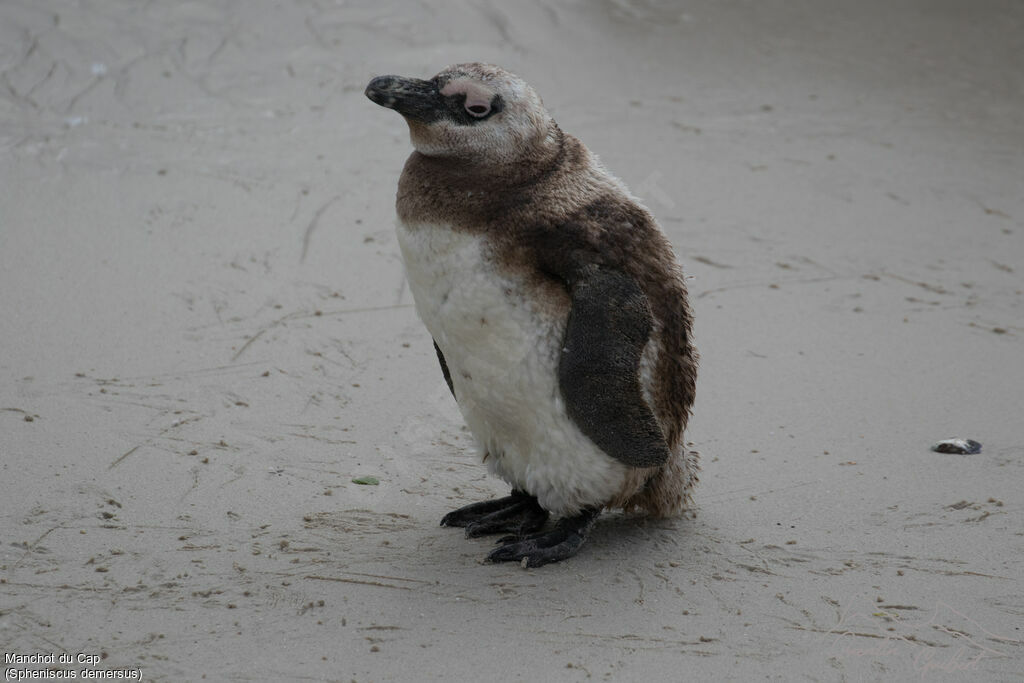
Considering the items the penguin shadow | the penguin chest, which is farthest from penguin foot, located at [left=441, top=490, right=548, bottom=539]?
the penguin chest

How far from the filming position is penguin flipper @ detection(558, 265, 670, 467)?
9.82 ft

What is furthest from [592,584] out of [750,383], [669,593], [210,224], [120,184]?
[120,184]

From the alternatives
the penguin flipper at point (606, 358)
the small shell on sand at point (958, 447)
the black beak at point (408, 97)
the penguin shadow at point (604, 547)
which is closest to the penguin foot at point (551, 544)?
the penguin shadow at point (604, 547)

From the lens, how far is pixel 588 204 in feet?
10.2

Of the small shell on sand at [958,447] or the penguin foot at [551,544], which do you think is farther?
the small shell on sand at [958,447]

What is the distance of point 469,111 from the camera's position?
301cm

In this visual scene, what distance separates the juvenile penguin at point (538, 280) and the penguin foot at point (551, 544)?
0.51 feet

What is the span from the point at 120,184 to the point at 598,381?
3.70 meters

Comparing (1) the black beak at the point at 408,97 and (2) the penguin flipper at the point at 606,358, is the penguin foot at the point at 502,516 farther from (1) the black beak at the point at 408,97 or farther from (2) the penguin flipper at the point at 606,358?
(1) the black beak at the point at 408,97

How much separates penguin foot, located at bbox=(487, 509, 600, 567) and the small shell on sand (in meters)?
1.45

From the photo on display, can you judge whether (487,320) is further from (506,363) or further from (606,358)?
(606,358)

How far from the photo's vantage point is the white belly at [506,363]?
303 centimetres

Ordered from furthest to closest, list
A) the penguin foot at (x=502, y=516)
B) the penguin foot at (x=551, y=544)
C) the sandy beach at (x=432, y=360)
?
→ the penguin foot at (x=502, y=516), the penguin foot at (x=551, y=544), the sandy beach at (x=432, y=360)

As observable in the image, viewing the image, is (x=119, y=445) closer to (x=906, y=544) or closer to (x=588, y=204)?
(x=588, y=204)
